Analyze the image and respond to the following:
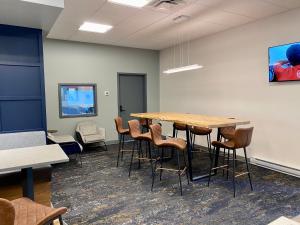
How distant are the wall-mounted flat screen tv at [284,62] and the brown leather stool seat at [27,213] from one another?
384cm

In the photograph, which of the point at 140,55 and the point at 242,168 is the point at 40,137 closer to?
the point at 242,168

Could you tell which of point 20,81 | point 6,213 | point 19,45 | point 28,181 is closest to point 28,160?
point 28,181

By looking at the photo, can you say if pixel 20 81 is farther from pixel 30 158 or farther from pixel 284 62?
pixel 284 62

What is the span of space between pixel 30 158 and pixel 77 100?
392 cm

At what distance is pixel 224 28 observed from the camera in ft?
15.3

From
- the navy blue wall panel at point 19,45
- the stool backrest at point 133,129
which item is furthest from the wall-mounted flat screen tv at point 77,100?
the stool backrest at point 133,129

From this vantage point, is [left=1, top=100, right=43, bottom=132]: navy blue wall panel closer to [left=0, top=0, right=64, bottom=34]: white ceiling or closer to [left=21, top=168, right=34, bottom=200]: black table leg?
[left=0, top=0, right=64, bottom=34]: white ceiling

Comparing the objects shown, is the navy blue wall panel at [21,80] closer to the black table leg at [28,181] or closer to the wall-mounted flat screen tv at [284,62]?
the black table leg at [28,181]

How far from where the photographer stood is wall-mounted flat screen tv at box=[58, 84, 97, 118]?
562 cm

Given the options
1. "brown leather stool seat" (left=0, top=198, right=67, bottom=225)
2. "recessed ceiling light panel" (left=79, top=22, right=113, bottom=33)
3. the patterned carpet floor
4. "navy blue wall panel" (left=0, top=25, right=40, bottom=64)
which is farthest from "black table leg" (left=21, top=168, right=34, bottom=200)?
"recessed ceiling light panel" (left=79, top=22, right=113, bottom=33)

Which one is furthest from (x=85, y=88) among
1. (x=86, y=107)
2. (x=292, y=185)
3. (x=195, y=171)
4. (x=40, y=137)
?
(x=292, y=185)

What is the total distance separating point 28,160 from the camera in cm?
199

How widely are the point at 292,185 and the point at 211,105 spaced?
2.40 m

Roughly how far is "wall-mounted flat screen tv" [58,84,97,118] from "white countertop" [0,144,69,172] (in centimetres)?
341
